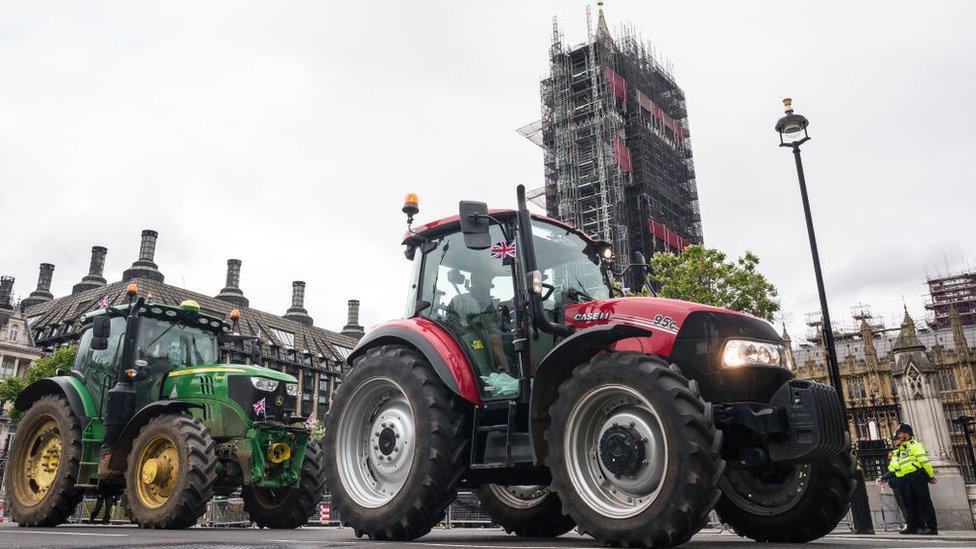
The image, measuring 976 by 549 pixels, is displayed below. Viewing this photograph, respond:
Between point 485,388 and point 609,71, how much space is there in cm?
5229

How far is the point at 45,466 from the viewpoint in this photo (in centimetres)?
991

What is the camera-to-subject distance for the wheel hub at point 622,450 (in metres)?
4.44

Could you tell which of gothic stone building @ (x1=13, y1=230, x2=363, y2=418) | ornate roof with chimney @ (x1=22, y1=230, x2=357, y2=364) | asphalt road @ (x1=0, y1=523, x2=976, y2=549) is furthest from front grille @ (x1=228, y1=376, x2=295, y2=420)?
gothic stone building @ (x1=13, y1=230, x2=363, y2=418)

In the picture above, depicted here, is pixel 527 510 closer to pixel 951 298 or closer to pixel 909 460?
pixel 909 460

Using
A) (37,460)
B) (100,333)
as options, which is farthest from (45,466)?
(100,333)

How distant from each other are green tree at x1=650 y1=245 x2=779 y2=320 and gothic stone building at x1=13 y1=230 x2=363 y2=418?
145 feet

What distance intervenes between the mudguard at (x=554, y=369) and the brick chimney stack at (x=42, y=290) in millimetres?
85209

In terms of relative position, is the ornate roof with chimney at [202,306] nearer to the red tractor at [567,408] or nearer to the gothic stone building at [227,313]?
the gothic stone building at [227,313]

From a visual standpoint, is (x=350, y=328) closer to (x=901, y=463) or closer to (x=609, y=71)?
(x=609, y=71)

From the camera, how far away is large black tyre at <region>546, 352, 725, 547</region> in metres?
3.99

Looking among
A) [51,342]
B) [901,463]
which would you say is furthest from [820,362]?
[51,342]

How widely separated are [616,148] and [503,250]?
4753 centimetres

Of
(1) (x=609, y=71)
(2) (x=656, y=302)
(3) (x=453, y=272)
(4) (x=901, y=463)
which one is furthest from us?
(1) (x=609, y=71)

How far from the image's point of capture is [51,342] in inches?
2437
